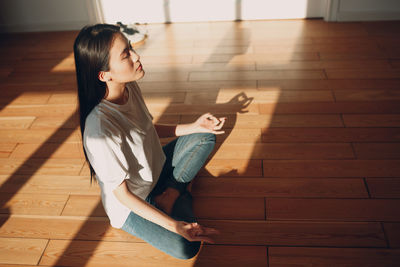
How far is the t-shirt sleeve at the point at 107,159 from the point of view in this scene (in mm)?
1188

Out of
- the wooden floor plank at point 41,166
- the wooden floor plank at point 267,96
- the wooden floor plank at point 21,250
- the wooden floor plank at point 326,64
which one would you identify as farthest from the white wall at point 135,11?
the wooden floor plank at point 21,250

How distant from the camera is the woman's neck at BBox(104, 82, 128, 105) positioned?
A: 1.32 metres

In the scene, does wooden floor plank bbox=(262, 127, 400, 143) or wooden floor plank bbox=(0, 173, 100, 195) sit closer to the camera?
wooden floor plank bbox=(0, 173, 100, 195)

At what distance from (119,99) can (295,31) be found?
223 cm

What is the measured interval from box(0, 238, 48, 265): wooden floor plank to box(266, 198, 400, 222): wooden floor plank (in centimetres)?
98

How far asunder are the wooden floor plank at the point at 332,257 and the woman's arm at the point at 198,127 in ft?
1.84

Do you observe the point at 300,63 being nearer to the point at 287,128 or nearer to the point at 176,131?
the point at 287,128

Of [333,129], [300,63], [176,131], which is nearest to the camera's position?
[176,131]

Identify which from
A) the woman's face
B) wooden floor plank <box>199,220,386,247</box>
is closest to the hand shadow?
wooden floor plank <box>199,220,386,247</box>

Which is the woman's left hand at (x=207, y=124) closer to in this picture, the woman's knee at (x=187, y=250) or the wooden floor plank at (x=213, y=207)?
the wooden floor plank at (x=213, y=207)

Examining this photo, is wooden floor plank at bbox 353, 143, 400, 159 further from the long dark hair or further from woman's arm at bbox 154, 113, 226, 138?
the long dark hair

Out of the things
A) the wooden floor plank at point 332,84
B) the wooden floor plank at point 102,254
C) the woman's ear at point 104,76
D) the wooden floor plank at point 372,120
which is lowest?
the wooden floor plank at point 102,254

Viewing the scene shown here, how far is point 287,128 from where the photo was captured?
208cm

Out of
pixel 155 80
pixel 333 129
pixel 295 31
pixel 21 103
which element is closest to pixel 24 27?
pixel 21 103
